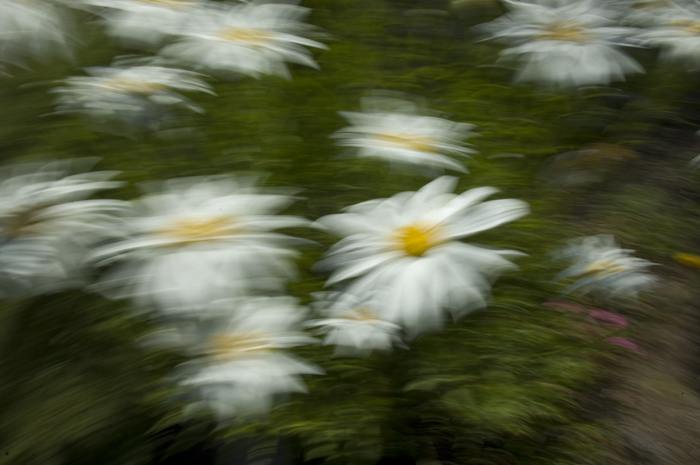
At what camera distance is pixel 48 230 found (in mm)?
368

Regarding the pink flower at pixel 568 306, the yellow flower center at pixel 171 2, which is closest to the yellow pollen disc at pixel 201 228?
the yellow flower center at pixel 171 2

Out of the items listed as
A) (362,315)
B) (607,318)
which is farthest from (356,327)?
(607,318)

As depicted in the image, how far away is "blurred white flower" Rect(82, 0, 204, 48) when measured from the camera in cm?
46

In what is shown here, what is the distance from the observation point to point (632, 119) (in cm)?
69

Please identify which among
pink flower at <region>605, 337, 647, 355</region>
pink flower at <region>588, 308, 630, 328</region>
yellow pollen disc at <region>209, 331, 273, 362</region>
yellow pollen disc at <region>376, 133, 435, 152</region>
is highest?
yellow pollen disc at <region>376, 133, 435, 152</region>

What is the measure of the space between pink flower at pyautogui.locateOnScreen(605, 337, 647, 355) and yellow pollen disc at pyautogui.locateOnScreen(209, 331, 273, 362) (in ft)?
1.37

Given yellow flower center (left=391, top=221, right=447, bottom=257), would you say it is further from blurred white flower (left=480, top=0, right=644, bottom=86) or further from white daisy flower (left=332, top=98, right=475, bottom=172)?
blurred white flower (left=480, top=0, right=644, bottom=86)

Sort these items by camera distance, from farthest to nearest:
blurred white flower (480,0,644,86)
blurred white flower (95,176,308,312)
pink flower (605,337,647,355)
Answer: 1. pink flower (605,337,647,355)
2. blurred white flower (480,0,644,86)
3. blurred white flower (95,176,308,312)

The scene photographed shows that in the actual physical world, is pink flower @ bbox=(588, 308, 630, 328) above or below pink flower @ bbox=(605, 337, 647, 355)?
above

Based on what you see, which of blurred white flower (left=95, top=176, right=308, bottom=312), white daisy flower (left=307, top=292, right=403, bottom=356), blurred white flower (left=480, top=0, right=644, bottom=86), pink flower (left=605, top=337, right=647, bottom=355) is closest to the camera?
blurred white flower (left=95, top=176, right=308, bottom=312)

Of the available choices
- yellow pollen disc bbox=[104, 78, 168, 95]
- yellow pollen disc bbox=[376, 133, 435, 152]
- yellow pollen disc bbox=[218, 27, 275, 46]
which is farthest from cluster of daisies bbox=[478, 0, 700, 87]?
yellow pollen disc bbox=[104, 78, 168, 95]

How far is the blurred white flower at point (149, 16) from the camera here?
1.50ft

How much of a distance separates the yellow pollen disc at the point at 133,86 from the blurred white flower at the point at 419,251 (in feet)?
0.70

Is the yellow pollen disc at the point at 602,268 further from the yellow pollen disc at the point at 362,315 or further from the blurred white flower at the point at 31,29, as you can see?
the blurred white flower at the point at 31,29
